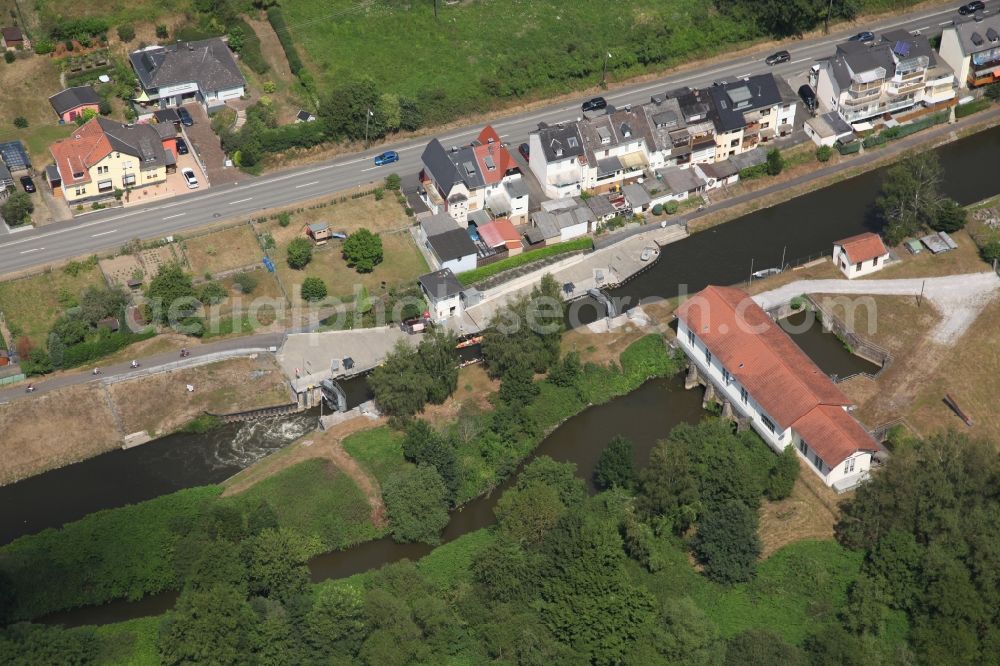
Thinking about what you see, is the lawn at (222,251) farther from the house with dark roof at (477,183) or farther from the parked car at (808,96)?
the parked car at (808,96)

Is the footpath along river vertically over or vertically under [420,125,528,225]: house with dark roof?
under

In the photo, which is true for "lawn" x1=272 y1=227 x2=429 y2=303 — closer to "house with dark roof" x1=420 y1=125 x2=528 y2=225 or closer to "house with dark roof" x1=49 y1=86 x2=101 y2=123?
"house with dark roof" x1=420 y1=125 x2=528 y2=225

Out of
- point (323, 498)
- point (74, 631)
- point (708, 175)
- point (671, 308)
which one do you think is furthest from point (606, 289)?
point (74, 631)

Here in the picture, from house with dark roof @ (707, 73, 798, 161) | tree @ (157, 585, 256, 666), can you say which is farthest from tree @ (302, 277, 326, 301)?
house with dark roof @ (707, 73, 798, 161)

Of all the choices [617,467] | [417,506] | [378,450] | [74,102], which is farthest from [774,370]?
[74,102]

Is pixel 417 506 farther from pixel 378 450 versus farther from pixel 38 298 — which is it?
pixel 38 298

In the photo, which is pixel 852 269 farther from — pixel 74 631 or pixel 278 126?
pixel 74 631
